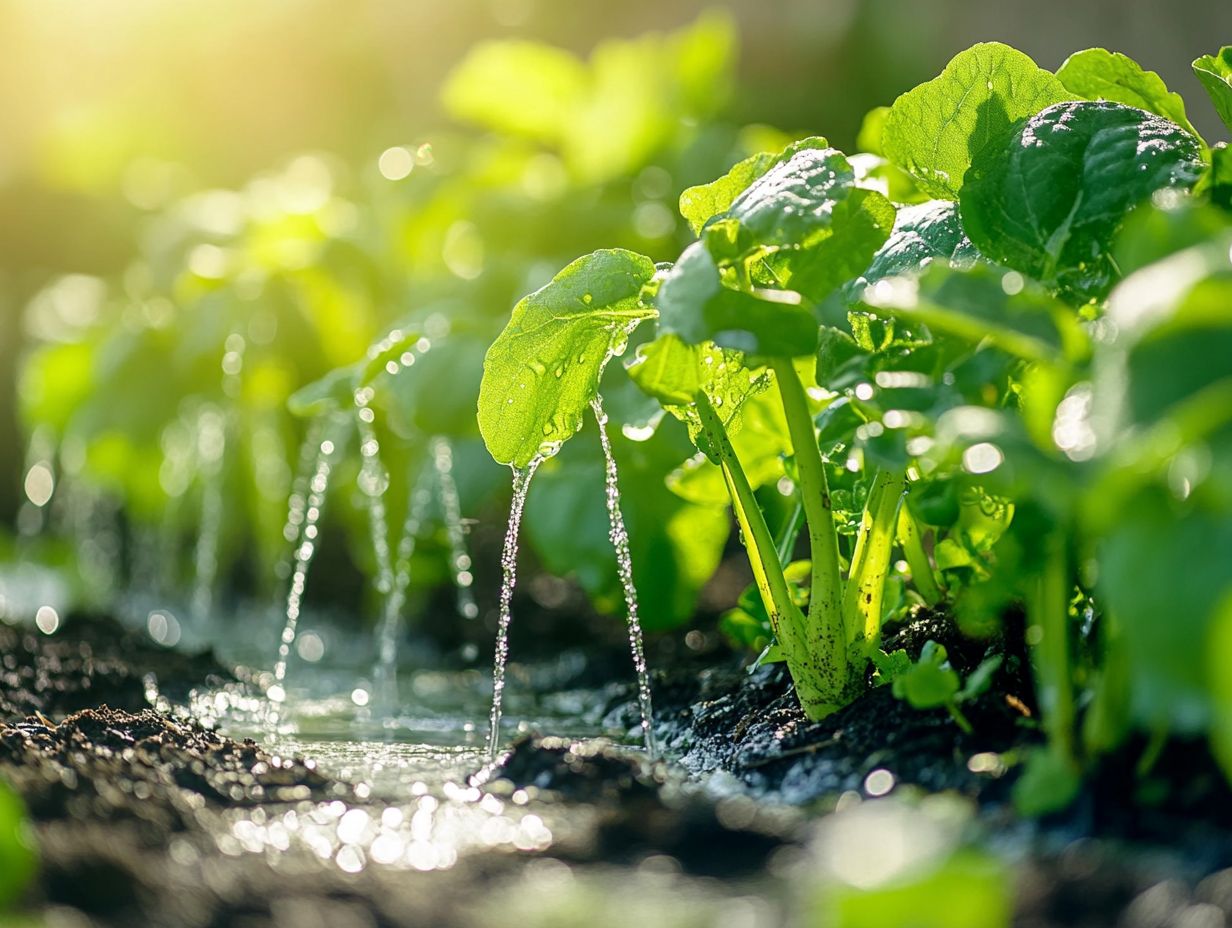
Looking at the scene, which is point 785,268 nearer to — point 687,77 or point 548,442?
point 548,442

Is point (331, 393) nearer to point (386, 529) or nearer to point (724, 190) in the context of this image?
point (724, 190)

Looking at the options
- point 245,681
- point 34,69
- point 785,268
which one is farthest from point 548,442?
point 34,69

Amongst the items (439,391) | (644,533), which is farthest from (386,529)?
(644,533)

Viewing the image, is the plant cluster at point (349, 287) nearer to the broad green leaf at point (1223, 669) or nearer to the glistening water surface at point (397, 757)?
the glistening water surface at point (397, 757)

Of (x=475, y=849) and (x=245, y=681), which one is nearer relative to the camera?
(x=475, y=849)

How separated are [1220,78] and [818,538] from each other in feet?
1.92

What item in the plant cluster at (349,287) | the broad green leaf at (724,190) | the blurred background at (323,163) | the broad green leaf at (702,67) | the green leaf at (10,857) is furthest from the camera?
the broad green leaf at (702,67)

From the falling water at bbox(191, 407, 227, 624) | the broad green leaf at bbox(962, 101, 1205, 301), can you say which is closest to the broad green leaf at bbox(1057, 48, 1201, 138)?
the broad green leaf at bbox(962, 101, 1205, 301)

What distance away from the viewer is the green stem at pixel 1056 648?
0.95 metres

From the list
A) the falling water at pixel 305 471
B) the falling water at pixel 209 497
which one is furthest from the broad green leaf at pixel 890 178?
the falling water at pixel 209 497

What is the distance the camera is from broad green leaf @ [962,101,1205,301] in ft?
3.72

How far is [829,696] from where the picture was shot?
4.36 ft

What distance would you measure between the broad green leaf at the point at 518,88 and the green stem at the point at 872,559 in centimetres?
208

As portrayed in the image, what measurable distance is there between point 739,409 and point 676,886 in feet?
1.87
